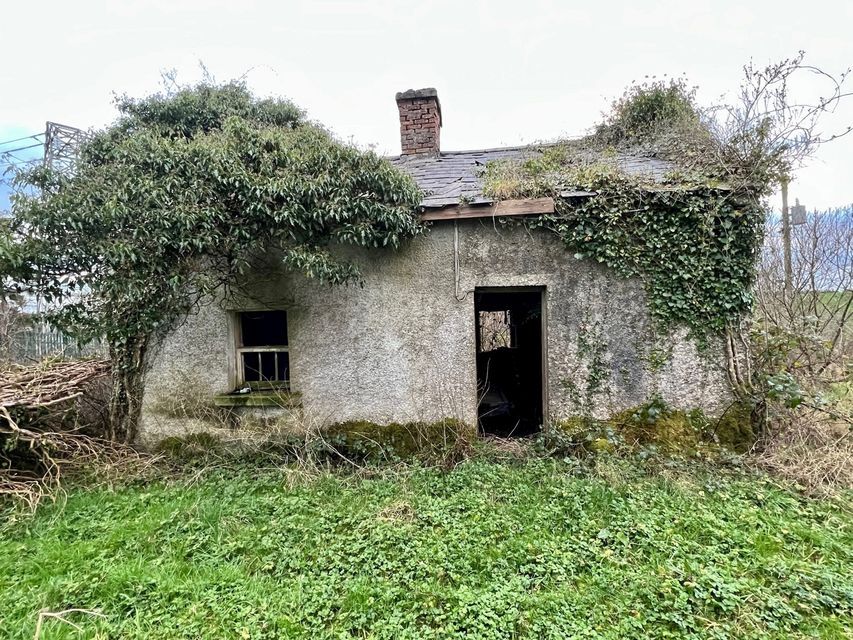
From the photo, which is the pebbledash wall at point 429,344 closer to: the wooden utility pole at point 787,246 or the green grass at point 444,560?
the green grass at point 444,560

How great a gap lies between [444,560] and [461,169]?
6.10m

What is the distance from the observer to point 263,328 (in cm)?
659

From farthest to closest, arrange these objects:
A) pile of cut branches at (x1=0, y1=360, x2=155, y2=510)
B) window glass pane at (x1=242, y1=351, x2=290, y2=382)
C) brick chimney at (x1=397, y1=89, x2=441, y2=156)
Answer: brick chimney at (x1=397, y1=89, x2=441, y2=156) < window glass pane at (x1=242, y1=351, x2=290, y2=382) < pile of cut branches at (x1=0, y1=360, x2=155, y2=510)

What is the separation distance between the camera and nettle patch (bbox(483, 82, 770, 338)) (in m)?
5.23

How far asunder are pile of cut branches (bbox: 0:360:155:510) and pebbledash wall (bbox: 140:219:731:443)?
702 millimetres

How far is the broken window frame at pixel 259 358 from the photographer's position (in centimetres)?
622

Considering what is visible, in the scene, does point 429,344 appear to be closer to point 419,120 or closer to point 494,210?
point 494,210

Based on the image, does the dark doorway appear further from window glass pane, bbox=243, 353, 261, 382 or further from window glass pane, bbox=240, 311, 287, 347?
window glass pane, bbox=243, 353, 261, 382

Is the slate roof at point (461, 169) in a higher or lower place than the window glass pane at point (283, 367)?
higher

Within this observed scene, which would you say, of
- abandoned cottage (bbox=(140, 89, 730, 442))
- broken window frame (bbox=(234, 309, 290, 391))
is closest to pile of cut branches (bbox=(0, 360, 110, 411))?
abandoned cottage (bbox=(140, 89, 730, 442))

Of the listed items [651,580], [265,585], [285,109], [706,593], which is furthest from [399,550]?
[285,109]

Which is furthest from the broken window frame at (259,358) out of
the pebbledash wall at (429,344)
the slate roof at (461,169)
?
the slate roof at (461,169)

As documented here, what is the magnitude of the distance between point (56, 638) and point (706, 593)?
4679 millimetres

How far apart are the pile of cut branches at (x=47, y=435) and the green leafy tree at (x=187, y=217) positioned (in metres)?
0.72
